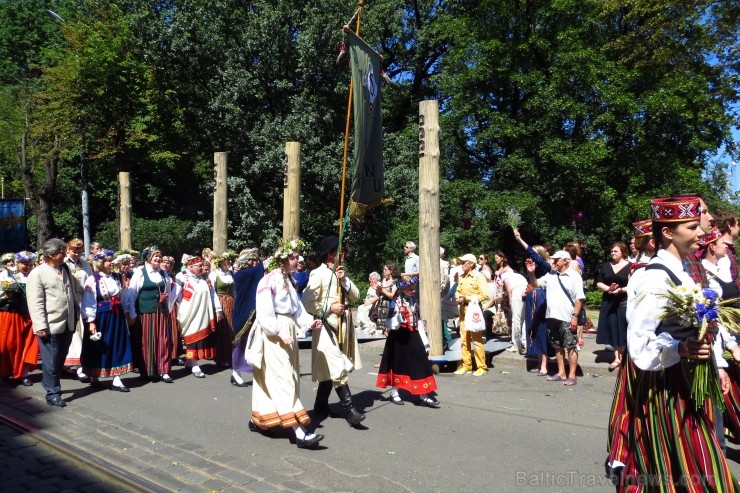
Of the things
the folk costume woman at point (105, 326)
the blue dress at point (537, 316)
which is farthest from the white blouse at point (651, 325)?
the folk costume woman at point (105, 326)

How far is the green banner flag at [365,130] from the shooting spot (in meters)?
7.00

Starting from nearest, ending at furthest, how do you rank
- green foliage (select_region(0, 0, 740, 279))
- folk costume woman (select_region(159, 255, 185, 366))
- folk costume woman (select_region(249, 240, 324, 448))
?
folk costume woman (select_region(249, 240, 324, 448))
folk costume woman (select_region(159, 255, 185, 366))
green foliage (select_region(0, 0, 740, 279))

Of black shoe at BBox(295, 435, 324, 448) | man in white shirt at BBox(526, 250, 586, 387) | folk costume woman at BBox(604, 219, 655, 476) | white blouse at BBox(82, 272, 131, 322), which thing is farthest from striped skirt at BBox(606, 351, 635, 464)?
white blouse at BBox(82, 272, 131, 322)

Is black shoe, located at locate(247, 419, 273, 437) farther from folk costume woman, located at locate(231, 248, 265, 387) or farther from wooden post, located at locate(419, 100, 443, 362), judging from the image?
wooden post, located at locate(419, 100, 443, 362)

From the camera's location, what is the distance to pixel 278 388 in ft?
19.8

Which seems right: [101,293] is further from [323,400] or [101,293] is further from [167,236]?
[167,236]

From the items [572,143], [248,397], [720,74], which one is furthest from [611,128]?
[248,397]

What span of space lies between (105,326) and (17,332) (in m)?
1.43

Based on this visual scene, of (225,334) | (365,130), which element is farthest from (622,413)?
(225,334)

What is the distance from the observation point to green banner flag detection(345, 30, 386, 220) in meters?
7.00

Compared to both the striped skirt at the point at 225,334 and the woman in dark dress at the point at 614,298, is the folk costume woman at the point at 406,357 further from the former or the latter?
the striped skirt at the point at 225,334

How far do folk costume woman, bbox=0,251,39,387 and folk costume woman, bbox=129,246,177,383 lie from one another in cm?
140

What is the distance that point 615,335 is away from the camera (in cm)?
891

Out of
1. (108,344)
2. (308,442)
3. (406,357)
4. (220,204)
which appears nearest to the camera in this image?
(308,442)
